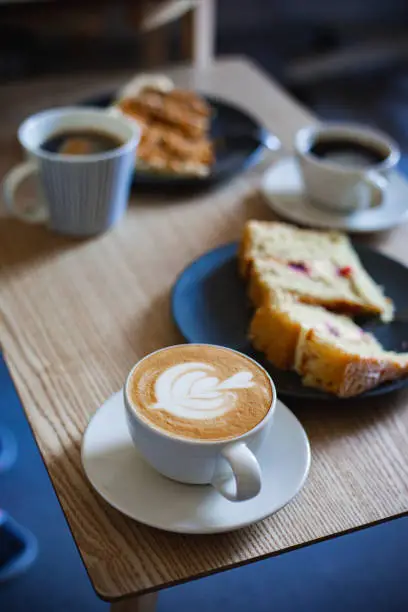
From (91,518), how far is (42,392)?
6.7 inches

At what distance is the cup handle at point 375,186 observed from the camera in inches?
39.6

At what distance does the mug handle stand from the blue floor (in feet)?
1.87

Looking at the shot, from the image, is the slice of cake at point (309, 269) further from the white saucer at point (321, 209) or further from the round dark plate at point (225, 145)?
the round dark plate at point (225, 145)

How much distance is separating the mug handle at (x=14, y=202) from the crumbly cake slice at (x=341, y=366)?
0.43 m

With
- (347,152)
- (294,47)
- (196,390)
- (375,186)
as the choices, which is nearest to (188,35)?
(347,152)

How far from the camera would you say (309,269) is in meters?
0.89

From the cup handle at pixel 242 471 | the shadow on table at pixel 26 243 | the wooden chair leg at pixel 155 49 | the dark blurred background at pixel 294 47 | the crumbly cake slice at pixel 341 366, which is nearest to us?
the cup handle at pixel 242 471

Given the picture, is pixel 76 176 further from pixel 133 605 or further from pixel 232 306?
pixel 133 605

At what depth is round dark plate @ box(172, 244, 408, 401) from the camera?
77 centimetres

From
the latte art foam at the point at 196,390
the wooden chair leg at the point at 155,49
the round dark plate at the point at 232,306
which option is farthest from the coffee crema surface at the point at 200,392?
the wooden chair leg at the point at 155,49

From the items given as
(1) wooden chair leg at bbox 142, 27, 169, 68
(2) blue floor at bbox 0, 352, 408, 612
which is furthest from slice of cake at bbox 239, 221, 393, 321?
(1) wooden chair leg at bbox 142, 27, 169, 68

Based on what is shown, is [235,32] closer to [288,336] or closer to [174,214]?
[174,214]

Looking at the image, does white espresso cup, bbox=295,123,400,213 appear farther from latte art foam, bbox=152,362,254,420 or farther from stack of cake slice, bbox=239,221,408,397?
latte art foam, bbox=152,362,254,420

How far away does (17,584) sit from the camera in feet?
3.92
